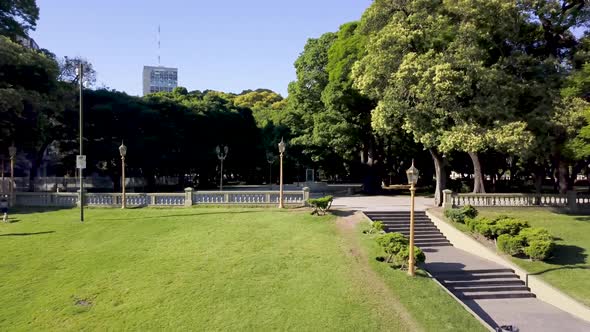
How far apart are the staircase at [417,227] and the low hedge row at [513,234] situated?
4.21 feet

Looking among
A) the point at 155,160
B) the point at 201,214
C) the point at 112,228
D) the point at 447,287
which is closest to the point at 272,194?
the point at 201,214

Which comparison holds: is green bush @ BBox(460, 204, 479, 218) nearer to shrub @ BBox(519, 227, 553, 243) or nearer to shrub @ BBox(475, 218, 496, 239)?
shrub @ BBox(475, 218, 496, 239)

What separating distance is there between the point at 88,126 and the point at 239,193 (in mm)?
19763

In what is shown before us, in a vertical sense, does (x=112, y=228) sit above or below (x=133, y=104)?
below

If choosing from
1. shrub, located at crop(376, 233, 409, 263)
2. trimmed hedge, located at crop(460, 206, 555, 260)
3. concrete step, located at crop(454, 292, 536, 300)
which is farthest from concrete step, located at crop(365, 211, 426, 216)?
concrete step, located at crop(454, 292, 536, 300)

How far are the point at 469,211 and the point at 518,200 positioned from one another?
4.73m

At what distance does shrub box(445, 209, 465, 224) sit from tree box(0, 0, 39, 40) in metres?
31.7

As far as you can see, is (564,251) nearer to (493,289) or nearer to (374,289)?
(493,289)

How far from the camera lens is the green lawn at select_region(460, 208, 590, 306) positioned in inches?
652

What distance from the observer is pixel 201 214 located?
78.2ft

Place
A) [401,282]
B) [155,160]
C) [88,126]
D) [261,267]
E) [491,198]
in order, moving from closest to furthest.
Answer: [401,282]
[261,267]
[491,198]
[88,126]
[155,160]

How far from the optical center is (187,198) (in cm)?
2633

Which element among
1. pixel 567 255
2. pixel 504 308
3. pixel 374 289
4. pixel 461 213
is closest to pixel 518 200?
pixel 461 213

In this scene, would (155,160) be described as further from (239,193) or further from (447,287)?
(447,287)
